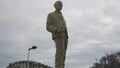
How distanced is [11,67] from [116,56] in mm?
27553

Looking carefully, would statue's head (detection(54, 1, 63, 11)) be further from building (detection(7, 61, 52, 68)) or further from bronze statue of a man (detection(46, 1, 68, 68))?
building (detection(7, 61, 52, 68))

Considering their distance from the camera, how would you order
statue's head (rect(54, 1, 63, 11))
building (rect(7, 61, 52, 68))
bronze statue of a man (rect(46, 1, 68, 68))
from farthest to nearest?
building (rect(7, 61, 52, 68)), statue's head (rect(54, 1, 63, 11)), bronze statue of a man (rect(46, 1, 68, 68))

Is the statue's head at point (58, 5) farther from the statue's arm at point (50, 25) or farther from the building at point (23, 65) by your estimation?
the building at point (23, 65)

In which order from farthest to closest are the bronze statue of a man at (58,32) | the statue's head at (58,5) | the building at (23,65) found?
the building at (23,65) < the statue's head at (58,5) < the bronze statue of a man at (58,32)

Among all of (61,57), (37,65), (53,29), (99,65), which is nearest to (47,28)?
(53,29)

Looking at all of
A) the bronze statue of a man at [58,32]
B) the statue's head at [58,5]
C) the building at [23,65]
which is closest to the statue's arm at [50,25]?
the bronze statue of a man at [58,32]

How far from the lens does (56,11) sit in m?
11.0

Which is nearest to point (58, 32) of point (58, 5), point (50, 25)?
point (50, 25)

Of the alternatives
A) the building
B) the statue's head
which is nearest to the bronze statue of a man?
the statue's head

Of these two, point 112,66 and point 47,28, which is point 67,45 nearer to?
point 47,28

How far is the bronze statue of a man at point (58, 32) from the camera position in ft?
33.6

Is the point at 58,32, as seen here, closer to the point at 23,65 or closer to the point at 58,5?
the point at 58,5

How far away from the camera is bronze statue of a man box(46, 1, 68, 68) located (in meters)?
10.2

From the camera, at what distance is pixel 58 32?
1034 cm
